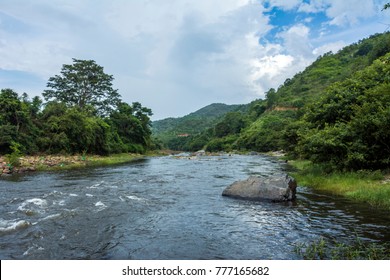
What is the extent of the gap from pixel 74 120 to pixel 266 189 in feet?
127

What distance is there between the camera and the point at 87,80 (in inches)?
2616

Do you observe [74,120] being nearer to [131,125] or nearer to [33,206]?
[131,125]

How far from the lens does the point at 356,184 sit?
52.7 feet

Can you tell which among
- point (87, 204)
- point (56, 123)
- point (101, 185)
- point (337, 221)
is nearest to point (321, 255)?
point (337, 221)

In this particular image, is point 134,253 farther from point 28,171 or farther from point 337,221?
point 28,171

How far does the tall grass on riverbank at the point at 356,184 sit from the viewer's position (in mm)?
13334

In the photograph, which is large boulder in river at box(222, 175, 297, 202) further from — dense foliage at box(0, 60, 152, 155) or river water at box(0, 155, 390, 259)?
dense foliage at box(0, 60, 152, 155)

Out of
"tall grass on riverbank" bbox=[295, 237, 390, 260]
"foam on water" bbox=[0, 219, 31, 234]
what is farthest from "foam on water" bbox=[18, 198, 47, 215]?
"tall grass on riverbank" bbox=[295, 237, 390, 260]

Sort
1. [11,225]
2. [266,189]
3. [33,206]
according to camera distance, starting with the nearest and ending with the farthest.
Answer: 1. [11,225]
2. [33,206]
3. [266,189]

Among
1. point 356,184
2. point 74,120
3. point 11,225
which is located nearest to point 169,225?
point 11,225

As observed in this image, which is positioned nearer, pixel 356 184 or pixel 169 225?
pixel 169 225

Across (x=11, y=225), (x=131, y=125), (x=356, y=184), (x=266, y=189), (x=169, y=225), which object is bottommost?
(x=169, y=225)

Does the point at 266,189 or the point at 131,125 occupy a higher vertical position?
the point at 131,125

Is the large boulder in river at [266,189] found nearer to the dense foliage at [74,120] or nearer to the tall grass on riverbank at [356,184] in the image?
the tall grass on riverbank at [356,184]
